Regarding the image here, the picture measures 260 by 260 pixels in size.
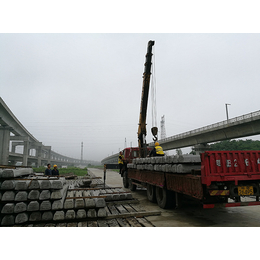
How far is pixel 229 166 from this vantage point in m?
4.70

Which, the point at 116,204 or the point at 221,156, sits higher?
the point at 221,156

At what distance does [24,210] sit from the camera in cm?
493

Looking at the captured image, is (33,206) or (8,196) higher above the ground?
(8,196)

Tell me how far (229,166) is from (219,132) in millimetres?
Answer: 25515

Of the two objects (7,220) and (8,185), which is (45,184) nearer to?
(8,185)

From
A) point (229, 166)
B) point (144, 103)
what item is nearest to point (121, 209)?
point (229, 166)

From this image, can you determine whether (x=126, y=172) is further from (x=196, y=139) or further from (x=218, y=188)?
(x=196, y=139)

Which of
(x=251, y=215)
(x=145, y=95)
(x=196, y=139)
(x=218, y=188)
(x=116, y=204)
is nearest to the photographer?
(x=218, y=188)

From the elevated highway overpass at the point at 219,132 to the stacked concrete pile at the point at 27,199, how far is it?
15718 millimetres

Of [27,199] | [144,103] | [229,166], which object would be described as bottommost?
[27,199]

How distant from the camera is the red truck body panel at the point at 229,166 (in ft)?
14.7

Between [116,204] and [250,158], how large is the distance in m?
4.55

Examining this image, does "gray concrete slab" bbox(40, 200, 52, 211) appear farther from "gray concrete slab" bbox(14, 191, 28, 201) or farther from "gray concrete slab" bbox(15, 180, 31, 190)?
"gray concrete slab" bbox(15, 180, 31, 190)

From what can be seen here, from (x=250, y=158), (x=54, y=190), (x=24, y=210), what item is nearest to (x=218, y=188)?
(x=250, y=158)
